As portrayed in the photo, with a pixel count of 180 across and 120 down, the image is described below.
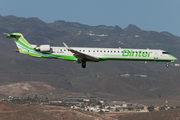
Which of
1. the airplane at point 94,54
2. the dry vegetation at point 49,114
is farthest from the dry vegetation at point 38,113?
the airplane at point 94,54

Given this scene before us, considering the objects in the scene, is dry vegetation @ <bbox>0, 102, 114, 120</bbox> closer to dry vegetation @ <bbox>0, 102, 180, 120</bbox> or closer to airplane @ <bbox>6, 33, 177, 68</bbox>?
dry vegetation @ <bbox>0, 102, 180, 120</bbox>

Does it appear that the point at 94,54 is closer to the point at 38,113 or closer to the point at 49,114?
the point at 38,113

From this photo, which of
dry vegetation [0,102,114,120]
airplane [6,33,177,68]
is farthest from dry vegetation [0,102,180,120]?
airplane [6,33,177,68]

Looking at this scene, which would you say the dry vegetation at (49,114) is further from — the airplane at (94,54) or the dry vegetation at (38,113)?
the airplane at (94,54)

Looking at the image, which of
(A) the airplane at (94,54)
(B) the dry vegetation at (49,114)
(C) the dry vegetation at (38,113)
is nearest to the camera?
(A) the airplane at (94,54)

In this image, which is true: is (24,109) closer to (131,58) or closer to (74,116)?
(74,116)

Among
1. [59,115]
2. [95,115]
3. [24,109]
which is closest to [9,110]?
[24,109]

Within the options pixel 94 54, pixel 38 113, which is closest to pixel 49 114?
pixel 38 113

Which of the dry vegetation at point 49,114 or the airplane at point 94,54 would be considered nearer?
the airplane at point 94,54

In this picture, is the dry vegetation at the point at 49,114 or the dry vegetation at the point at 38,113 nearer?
the dry vegetation at the point at 38,113

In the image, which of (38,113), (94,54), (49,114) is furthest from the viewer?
(49,114)

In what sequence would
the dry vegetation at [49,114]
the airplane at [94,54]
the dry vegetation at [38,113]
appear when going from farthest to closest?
the dry vegetation at [49,114] → the dry vegetation at [38,113] → the airplane at [94,54]

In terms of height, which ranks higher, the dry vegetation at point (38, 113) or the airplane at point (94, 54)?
the airplane at point (94, 54)

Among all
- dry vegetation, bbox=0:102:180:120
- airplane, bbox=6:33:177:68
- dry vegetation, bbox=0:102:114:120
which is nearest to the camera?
airplane, bbox=6:33:177:68
